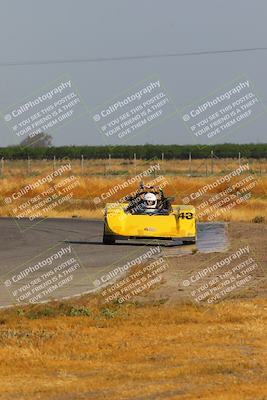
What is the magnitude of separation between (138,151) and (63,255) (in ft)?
289

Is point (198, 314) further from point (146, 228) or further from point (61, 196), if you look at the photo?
point (61, 196)

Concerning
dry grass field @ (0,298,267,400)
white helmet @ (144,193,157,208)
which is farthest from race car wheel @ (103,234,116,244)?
dry grass field @ (0,298,267,400)

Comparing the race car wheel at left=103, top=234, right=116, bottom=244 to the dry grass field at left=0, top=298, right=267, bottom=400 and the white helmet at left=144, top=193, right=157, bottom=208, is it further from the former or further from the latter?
the dry grass field at left=0, top=298, right=267, bottom=400

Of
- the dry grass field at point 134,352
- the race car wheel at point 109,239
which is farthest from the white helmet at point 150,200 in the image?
the dry grass field at point 134,352

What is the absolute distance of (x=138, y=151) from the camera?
112875mm

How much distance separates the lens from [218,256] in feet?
78.4

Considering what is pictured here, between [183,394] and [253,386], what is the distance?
2.32ft

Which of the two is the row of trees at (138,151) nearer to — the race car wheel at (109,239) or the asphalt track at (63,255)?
the asphalt track at (63,255)

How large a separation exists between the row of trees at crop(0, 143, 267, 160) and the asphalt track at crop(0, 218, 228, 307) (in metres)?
72.5

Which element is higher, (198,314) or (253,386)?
(253,386)

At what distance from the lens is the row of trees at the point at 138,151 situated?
110m

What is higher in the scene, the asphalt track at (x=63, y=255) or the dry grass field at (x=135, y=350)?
the dry grass field at (x=135, y=350)

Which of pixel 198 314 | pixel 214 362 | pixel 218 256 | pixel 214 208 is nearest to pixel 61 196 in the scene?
pixel 214 208

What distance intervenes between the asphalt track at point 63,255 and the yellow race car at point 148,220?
349 mm
